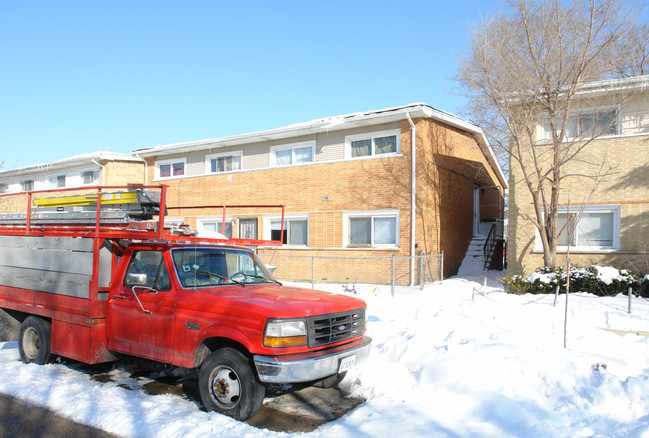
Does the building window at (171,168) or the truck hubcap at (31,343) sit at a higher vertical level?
the building window at (171,168)

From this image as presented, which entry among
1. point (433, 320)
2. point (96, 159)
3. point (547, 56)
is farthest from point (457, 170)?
point (96, 159)

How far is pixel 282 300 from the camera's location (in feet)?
16.5

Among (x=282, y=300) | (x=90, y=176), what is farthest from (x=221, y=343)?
(x=90, y=176)

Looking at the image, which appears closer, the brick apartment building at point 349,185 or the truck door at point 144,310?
the truck door at point 144,310

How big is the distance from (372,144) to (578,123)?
6.10 m

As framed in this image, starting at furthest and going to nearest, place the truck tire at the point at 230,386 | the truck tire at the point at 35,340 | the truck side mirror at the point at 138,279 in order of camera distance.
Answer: the truck tire at the point at 35,340 < the truck side mirror at the point at 138,279 < the truck tire at the point at 230,386

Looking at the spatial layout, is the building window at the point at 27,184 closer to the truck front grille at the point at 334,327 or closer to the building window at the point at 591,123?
the building window at the point at 591,123

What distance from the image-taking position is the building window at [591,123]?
1327 cm

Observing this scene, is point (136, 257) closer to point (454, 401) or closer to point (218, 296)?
point (218, 296)

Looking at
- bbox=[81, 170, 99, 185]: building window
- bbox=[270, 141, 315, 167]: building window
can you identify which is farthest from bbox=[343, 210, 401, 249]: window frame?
bbox=[81, 170, 99, 185]: building window

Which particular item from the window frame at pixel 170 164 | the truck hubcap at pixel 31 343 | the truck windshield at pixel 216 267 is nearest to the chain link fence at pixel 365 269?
the window frame at pixel 170 164

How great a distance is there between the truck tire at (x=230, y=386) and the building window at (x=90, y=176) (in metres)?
21.8

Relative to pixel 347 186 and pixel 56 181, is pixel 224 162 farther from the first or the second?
pixel 56 181

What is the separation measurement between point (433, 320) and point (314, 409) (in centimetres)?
352
